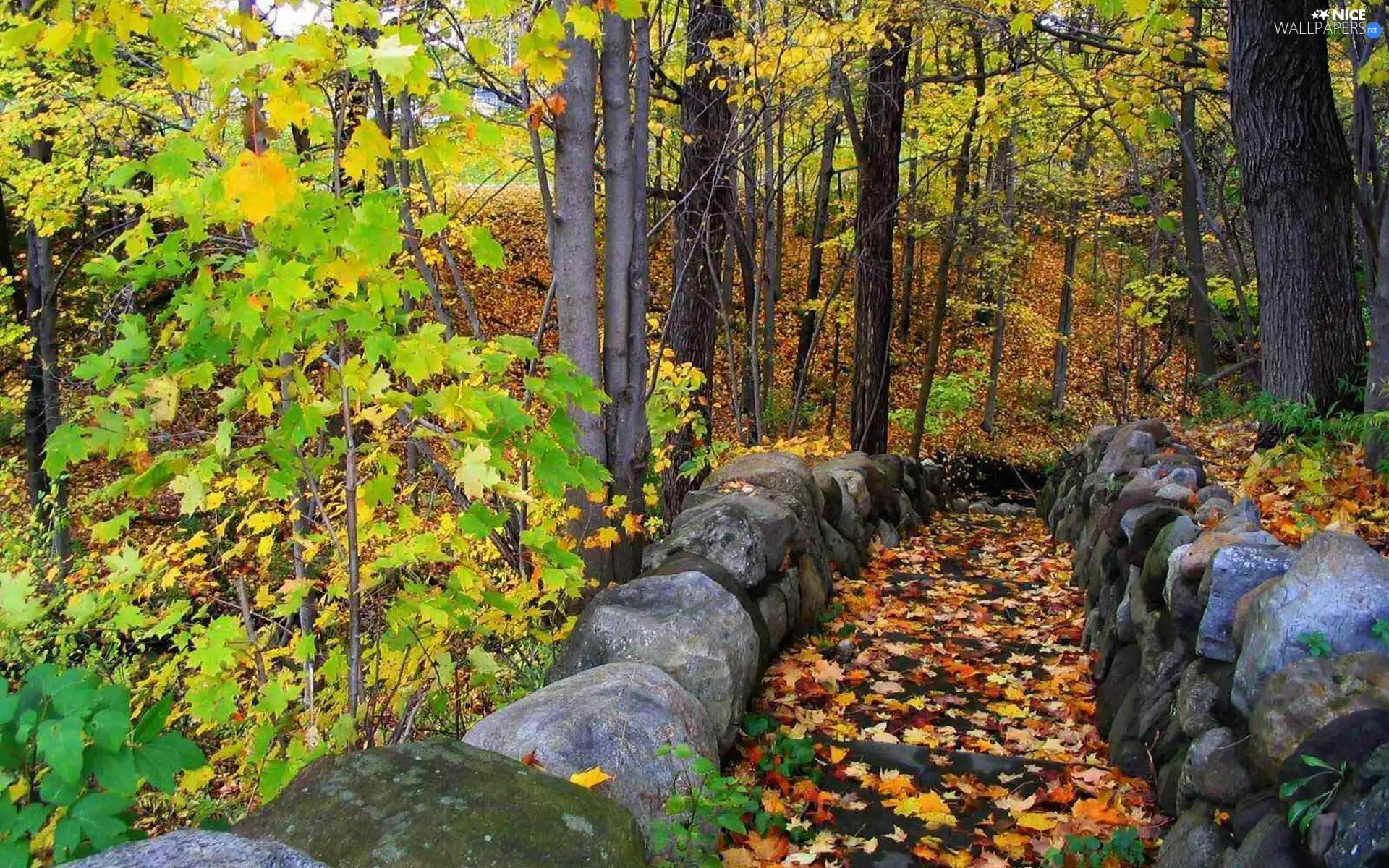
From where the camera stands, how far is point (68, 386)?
37.1 ft

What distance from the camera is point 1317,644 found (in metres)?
2.69

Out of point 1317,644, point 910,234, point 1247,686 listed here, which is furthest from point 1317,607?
point 910,234

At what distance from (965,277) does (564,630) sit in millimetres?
18408

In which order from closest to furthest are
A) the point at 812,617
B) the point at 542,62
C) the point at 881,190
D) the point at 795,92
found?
the point at 542,62, the point at 812,617, the point at 795,92, the point at 881,190

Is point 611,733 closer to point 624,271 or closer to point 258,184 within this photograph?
point 258,184

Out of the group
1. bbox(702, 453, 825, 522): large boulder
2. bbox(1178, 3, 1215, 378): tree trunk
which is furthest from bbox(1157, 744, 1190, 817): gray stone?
bbox(1178, 3, 1215, 378): tree trunk

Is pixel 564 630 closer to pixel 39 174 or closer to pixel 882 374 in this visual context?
pixel 882 374

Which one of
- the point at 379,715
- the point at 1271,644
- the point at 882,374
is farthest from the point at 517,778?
the point at 882,374

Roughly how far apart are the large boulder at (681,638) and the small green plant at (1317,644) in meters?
2.15

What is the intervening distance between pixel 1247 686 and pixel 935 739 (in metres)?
1.70

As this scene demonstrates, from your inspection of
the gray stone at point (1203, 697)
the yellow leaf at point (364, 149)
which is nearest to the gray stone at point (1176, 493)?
the gray stone at point (1203, 697)

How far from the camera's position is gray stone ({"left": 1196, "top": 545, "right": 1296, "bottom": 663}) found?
3270 mm

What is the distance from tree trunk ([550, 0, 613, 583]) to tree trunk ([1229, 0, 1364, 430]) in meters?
4.35

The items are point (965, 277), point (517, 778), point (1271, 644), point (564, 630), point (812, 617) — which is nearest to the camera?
point (517, 778)
